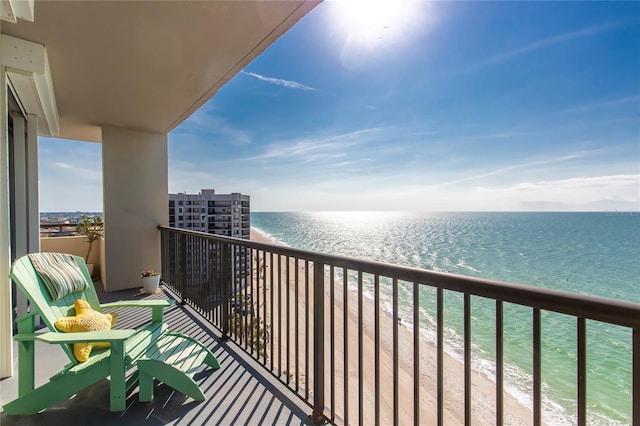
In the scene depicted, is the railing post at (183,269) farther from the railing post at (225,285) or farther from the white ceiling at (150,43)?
the white ceiling at (150,43)

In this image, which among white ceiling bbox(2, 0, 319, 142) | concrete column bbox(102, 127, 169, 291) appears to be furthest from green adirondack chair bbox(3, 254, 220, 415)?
concrete column bbox(102, 127, 169, 291)

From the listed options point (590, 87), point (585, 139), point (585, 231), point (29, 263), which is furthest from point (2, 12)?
point (585, 231)

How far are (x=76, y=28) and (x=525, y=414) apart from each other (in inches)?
377

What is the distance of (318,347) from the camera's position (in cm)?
165

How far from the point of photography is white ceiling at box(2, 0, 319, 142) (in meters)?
1.87

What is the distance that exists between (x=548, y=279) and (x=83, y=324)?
23467 millimetres

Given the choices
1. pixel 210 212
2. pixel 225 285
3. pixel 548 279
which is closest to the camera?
pixel 225 285

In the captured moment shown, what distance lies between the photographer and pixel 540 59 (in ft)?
55.6

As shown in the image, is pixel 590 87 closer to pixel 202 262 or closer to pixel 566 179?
pixel 566 179

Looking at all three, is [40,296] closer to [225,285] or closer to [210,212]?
[225,285]

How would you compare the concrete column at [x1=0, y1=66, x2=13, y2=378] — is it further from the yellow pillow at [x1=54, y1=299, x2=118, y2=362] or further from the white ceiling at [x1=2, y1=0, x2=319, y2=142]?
the white ceiling at [x1=2, y1=0, x2=319, y2=142]

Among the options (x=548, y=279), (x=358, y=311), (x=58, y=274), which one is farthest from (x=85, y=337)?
(x=548, y=279)

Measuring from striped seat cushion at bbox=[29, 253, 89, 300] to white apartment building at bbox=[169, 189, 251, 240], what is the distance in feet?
14.2

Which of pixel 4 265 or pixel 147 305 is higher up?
pixel 4 265
